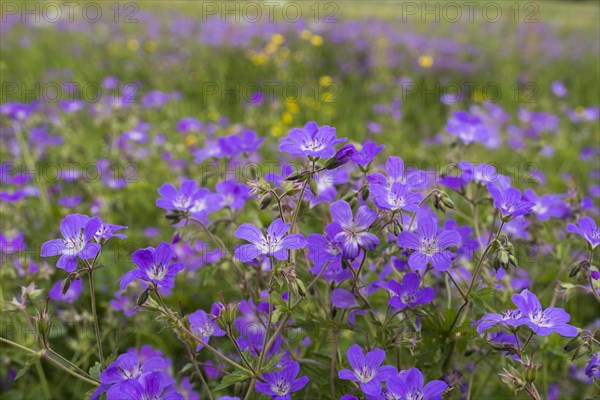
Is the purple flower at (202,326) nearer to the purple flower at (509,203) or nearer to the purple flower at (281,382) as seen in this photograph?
the purple flower at (281,382)

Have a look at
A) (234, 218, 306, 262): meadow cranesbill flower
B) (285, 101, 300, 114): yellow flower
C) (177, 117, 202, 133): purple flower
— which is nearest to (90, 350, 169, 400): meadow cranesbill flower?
(234, 218, 306, 262): meadow cranesbill flower

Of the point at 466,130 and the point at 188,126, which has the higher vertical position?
the point at 466,130

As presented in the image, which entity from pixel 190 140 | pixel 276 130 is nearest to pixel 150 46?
pixel 276 130

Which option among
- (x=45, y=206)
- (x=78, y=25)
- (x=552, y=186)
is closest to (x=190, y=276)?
(x=45, y=206)

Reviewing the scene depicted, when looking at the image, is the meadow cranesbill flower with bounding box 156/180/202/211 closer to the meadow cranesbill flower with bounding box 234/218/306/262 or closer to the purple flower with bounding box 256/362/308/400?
the meadow cranesbill flower with bounding box 234/218/306/262

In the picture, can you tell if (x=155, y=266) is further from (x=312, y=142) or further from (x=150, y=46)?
(x=150, y=46)

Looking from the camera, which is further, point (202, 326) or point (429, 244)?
point (202, 326)
